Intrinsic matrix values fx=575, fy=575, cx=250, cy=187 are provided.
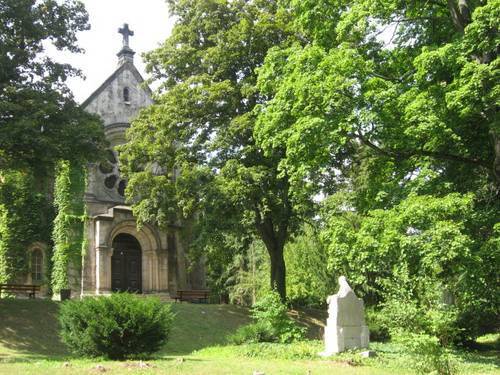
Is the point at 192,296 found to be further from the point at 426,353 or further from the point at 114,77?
the point at 426,353

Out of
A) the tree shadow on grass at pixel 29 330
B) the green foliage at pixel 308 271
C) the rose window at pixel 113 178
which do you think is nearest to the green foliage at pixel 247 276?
the green foliage at pixel 308 271

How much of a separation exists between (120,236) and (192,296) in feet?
15.7

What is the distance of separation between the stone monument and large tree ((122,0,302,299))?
6.86 metres

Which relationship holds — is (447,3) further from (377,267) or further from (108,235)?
(108,235)

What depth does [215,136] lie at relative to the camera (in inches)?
904

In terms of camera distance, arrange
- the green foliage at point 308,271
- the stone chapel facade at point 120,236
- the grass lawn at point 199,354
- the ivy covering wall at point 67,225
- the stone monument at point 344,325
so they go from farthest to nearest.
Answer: the green foliage at point 308,271, the stone chapel facade at point 120,236, the ivy covering wall at point 67,225, the stone monument at point 344,325, the grass lawn at point 199,354

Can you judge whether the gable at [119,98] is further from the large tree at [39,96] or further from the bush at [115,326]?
the bush at [115,326]

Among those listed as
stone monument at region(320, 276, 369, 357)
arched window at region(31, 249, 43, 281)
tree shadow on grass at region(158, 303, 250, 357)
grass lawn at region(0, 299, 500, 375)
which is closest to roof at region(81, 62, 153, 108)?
arched window at region(31, 249, 43, 281)

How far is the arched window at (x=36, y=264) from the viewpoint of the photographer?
28717 mm

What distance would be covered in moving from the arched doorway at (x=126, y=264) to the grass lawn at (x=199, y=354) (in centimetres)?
510

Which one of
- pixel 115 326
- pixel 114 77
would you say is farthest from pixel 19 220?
pixel 115 326

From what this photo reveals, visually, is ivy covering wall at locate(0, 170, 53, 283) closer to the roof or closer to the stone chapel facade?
the stone chapel facade

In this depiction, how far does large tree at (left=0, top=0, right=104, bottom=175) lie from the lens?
18141 millimetres

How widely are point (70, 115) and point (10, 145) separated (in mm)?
2394
